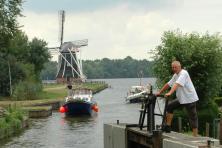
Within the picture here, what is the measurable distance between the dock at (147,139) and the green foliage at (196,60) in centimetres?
1632

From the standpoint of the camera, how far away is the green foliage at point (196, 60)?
3362 cm

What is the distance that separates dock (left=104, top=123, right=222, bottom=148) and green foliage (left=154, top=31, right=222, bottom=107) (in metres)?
16.3

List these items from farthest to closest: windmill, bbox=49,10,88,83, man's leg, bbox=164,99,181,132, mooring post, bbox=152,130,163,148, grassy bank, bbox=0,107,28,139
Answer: windmill, bbox=49,10,88,83 → grassy bank, bbox=0,107,28,139 → man's leg, bbox=164,99,181,132 → mooring post, bbox=152,130,163,148

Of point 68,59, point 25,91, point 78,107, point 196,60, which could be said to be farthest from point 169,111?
point 68,59

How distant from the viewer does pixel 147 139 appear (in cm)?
1446

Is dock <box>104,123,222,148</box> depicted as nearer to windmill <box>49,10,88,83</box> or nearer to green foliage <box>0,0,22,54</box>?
green foliage <box>0,0,22,54</box>

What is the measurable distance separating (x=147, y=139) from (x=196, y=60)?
20232mm

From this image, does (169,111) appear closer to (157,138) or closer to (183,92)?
(183,92)

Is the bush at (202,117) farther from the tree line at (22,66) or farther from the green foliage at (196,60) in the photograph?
the tree line at (22,66)

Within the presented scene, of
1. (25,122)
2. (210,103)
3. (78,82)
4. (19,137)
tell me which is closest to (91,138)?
(19,137)

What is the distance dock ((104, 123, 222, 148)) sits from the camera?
11.9 meters

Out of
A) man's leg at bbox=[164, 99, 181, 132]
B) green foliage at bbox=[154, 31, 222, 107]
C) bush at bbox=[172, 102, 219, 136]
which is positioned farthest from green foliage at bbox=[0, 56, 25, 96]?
man's leg at bbox=[164, 99, 181, 132]

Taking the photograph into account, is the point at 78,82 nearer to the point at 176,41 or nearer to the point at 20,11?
the point at 20,11

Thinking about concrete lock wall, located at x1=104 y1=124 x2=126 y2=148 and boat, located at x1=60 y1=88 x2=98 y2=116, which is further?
boat, located at x1=60 y1=88 x2=98 y2=116
